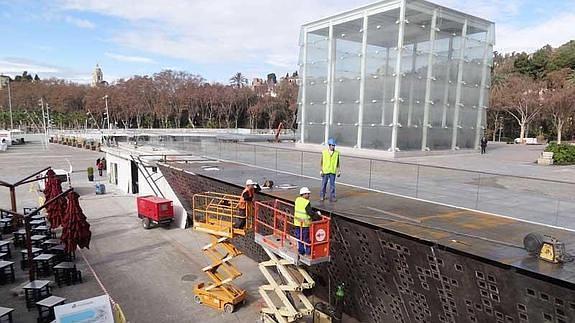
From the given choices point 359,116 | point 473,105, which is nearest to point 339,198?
point 359,116

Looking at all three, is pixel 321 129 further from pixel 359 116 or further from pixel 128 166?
pixel 128 166

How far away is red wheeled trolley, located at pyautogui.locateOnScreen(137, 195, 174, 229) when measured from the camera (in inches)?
786

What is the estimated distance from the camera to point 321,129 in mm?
34969

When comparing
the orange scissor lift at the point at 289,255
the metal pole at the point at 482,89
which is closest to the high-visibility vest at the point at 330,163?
the orange scissor lift at the point at 289,255

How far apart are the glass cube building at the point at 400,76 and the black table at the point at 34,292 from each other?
2345 cm

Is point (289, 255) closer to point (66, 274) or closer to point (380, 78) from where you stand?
point (66, 274)

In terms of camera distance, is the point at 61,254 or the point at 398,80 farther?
the point at 398,80

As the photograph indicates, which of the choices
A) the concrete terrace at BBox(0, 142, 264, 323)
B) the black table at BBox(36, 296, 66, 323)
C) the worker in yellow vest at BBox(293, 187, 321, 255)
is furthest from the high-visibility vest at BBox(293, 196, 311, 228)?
the black table at BBox(36, 296, 66, 323)

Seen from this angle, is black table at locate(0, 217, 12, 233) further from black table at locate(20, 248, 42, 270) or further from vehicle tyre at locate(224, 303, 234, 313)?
vehicle tyre at locate(224, 303, 234, 313)

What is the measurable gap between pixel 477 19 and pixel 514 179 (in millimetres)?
27416

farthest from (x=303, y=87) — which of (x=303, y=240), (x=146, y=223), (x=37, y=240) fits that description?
(x=303, y=240)

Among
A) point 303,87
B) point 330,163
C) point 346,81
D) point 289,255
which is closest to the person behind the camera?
point 289,255

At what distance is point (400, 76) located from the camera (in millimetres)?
28297

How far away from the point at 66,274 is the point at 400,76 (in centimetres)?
2476
